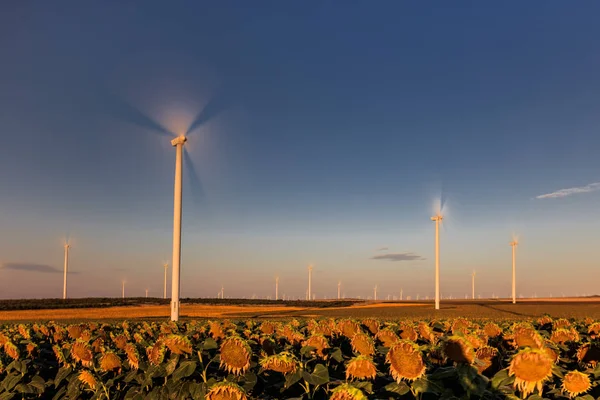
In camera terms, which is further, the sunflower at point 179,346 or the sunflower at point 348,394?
the sunflower at point 179,346

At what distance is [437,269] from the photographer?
206 feet

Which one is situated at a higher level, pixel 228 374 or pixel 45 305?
pixel 228 374

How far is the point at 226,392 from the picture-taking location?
9.83 ft

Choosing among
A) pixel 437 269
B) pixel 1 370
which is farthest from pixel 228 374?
pixel 437 269

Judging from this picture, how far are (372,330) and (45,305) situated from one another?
80856 millimetres

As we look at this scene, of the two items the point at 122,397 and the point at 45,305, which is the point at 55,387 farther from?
the point at 45,305

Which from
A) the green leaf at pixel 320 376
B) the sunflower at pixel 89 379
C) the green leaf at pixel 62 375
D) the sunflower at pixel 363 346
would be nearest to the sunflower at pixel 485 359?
the sunflower at pixel 363 346

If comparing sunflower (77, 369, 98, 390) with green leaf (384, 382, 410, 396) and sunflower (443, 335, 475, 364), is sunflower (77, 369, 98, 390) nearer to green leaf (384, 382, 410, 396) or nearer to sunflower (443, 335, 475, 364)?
green leaf (384, 382, 410, 396)

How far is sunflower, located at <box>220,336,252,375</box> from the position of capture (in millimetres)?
3508

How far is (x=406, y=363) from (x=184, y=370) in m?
1.58

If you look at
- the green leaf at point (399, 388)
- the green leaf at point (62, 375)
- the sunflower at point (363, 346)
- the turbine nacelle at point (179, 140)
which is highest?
the turbine nacelle at point (179, 140)

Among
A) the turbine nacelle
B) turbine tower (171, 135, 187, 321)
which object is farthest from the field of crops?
the turbine nacelle

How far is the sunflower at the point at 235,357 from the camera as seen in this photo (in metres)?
3.51

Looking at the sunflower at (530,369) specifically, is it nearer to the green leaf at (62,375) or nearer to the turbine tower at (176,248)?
the green leaf at (62,375)
